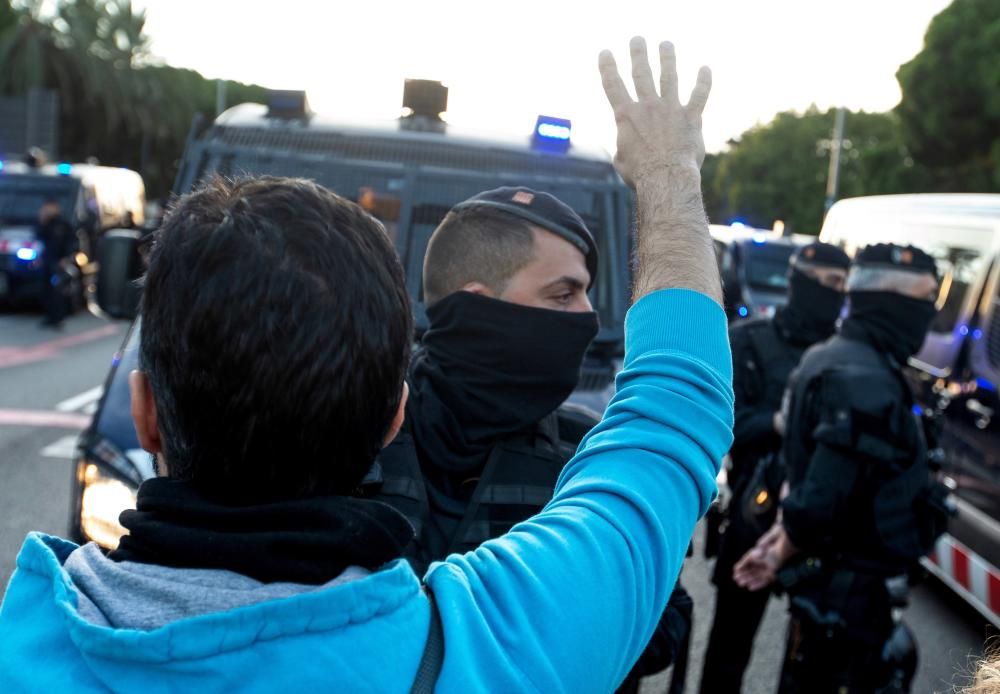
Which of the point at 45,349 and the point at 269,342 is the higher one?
the point at 269,342

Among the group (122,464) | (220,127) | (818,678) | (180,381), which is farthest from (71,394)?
(180,381)

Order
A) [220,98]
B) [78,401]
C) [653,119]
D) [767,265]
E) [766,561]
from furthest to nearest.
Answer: [220,98] < [767,265] < [78,401] < [766,561] < [653,119]

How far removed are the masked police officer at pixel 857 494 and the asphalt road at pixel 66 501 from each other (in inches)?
14.9

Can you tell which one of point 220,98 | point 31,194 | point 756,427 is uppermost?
point 756,427

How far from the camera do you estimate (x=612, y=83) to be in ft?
4.64

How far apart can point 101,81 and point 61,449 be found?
3525 cm

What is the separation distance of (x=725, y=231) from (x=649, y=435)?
58.2 feet

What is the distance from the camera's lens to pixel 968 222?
6.57 m

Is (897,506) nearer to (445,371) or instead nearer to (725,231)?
(445,371)

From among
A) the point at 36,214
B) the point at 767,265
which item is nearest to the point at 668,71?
the point at 767,265

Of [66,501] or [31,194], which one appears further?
[31,194]

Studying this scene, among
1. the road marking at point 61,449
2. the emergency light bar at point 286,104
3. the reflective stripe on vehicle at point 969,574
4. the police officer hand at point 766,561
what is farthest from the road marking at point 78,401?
the police officer hand at point 766,561

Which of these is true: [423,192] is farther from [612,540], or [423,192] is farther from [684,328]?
[612,540]

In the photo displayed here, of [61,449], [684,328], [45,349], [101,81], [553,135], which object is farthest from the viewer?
[101,81]
